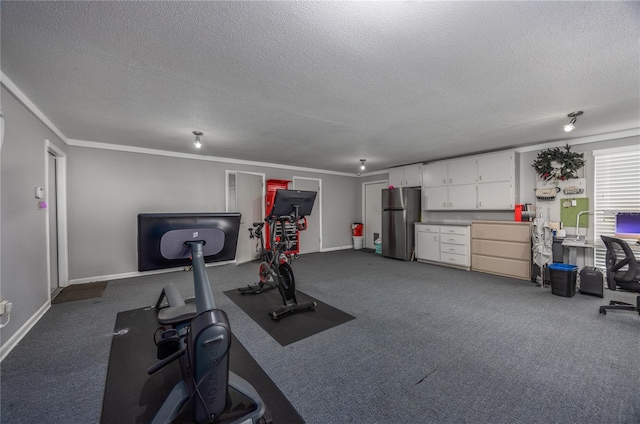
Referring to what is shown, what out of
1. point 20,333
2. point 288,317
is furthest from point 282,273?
point 20,333

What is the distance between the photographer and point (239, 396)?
1661mm

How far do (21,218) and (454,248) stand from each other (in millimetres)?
6496

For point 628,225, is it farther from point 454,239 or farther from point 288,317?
point 288,317

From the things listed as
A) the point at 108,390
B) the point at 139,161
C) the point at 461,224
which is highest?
the point at 139,161

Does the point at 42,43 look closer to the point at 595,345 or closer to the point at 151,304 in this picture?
the point at 151,304

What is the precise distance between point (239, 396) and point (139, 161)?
15.5 feet

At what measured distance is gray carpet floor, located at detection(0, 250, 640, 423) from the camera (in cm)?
155

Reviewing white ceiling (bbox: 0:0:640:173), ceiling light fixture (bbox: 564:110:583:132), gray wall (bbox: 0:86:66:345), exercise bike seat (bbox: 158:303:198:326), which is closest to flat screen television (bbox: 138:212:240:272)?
exercise bike seat (bbox: 158:303:198:326)

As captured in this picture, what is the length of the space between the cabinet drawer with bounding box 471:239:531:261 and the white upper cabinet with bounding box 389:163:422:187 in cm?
196

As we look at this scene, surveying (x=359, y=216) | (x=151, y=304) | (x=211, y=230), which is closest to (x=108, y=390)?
(x=211, y=230)

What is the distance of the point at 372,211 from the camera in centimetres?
776

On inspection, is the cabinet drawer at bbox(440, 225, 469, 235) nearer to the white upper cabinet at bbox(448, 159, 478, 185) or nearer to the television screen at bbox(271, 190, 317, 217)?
the white upper cabinet at bbox(448, 159, 478, 185)

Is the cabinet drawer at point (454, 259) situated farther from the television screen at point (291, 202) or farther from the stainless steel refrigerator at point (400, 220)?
the television screen at point (291, 202)

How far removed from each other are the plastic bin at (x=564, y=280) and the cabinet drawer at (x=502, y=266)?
0.74 m
